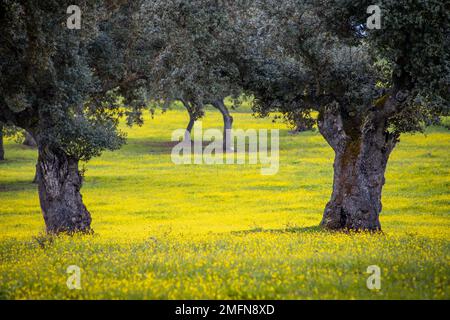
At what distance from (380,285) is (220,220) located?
2315 cm

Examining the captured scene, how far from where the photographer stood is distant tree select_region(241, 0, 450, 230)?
74.1ft

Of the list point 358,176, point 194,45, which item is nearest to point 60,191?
point 194,45

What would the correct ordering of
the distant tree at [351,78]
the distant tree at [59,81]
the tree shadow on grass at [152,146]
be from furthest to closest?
the tree shadow on grass at [152,146], the distant tree at [351,78], the distant tree at [59,81]

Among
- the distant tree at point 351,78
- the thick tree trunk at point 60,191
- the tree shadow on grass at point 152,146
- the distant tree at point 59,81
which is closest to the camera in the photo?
the distant tree at point 59,81

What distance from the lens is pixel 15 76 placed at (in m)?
24.4

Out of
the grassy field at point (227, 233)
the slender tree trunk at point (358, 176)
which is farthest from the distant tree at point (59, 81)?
the slender tree trunk at point (358, 176)

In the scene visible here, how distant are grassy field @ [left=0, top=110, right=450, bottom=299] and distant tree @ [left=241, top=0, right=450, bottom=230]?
8.21 feet

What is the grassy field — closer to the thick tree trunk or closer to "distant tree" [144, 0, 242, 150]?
the thick tree trunk

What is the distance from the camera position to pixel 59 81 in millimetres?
25344

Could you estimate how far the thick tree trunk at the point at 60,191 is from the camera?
27750mm

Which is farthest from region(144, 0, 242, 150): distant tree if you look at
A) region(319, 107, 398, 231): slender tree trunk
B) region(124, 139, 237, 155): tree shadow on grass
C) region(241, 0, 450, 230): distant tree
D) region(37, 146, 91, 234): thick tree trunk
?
region(124, 139, 237, 155): tree shadow on grass

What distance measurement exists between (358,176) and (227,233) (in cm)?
543

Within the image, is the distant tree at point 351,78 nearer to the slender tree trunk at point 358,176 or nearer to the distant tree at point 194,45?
the slender tree trunk at point 358,176

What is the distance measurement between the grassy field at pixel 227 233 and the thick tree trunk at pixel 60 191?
132 cm
